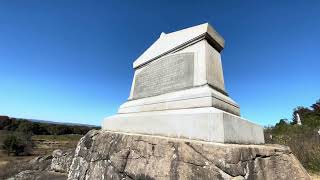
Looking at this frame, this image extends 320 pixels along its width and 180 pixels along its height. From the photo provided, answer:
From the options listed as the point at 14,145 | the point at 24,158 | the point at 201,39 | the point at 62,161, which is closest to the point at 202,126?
the point at 201,39

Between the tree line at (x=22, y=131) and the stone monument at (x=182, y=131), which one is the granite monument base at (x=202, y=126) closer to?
the stone monument at (x=182, y=131)

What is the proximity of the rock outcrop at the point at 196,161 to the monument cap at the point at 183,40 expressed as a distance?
2.22m

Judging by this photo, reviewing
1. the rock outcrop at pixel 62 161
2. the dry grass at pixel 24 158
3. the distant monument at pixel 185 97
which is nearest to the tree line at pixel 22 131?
the dry grass at pixel 24 158

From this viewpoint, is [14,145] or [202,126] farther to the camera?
[14,145]

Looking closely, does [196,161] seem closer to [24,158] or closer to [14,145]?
[24,158]

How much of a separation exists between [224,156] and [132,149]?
1747 millimetres

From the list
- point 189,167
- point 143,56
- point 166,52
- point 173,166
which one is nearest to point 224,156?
point 189,167

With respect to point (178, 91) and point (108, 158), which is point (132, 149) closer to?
point (108, 158)

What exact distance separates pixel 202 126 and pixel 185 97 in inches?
34.2

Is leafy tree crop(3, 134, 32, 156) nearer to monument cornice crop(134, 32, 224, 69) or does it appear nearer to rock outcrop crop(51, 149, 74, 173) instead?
rock outcrop crop(51, 149, 74, 173)

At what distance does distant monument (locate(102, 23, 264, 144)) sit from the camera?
3088 millimetres

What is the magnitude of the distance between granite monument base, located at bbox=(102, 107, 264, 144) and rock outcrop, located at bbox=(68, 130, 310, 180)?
24 centimetres

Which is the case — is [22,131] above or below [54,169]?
above

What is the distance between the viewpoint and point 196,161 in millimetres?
2629
